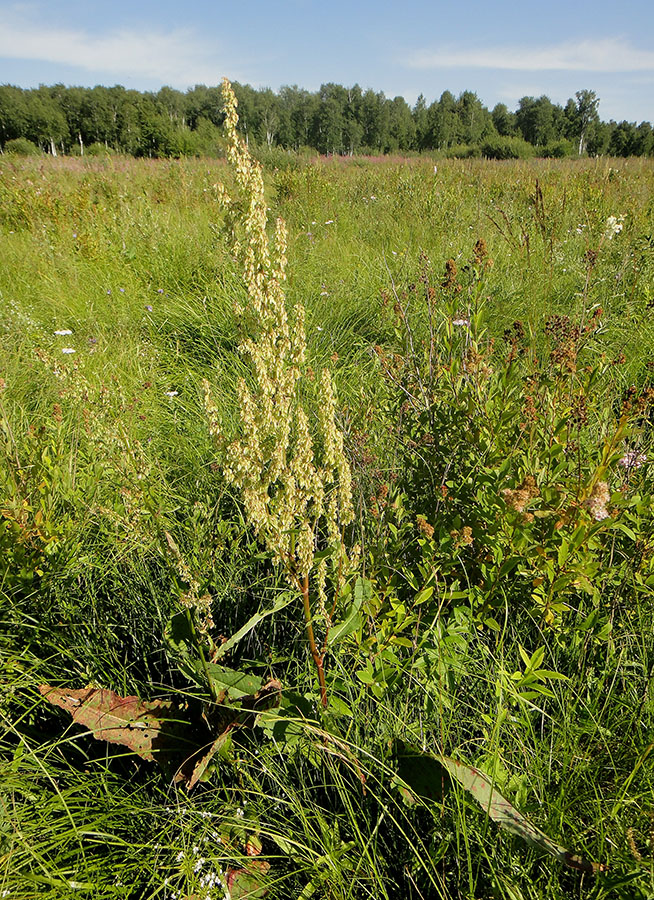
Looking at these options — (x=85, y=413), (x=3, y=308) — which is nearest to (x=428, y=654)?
(x=85, y=413)

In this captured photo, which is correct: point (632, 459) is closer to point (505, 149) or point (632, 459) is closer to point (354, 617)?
point (354, 617)

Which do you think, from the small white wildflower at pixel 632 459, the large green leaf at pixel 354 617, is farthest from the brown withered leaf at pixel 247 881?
the small white wildflower at pixel 632 459

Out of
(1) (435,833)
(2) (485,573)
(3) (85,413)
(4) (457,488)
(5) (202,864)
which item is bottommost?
(5) (202,864)

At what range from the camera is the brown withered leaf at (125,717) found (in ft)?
4.87

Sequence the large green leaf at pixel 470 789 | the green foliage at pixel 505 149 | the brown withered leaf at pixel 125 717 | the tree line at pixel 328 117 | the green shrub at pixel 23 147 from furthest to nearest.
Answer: the tree line at pixel 328 117 → the green foliage at pixel 505 149 → the green shrub at pixel 23 147 → the brown withered leaf at pixel 125 717 → the large green leaf at pixel 470 789

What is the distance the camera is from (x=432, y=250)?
5684 mm

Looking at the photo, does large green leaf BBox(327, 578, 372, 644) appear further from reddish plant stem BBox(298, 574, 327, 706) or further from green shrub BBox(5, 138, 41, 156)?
green shrub BBox(5, 138, 41, 156)

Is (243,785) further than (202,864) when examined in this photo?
Yes

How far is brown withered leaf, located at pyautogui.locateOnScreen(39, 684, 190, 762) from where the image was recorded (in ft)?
4.87

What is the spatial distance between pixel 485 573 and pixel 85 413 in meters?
1.55

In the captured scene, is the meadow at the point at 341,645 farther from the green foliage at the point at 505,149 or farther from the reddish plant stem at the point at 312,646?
the green foliage at the point at 505,149

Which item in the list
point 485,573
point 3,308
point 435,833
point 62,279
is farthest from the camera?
point 62,279

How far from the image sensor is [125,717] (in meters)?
1.53

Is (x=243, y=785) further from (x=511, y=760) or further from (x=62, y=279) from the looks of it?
(x=62, y=279)
